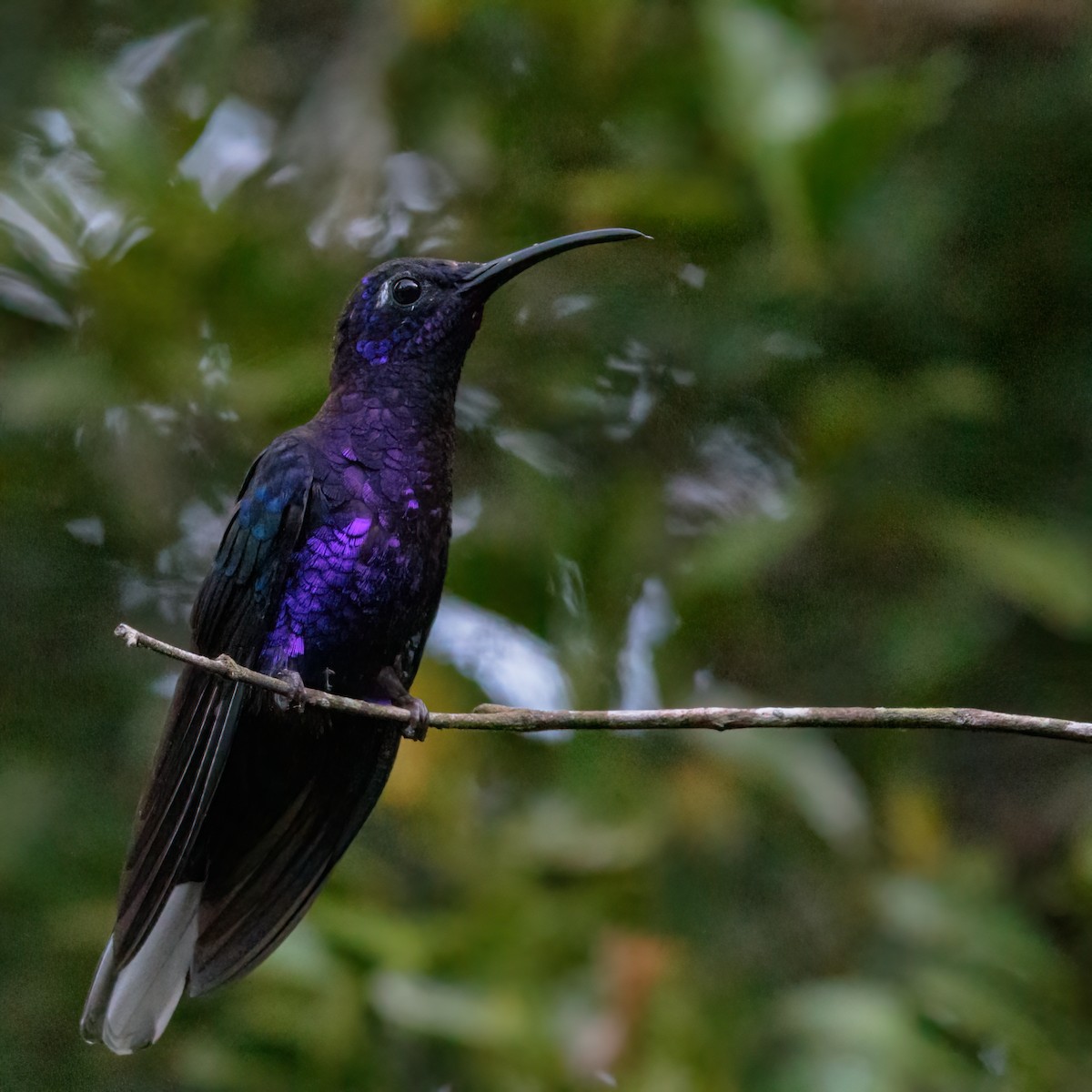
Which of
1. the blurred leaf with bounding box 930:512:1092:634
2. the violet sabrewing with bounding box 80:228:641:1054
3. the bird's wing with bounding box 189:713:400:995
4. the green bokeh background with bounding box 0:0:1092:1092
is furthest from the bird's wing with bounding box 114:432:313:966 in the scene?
the blurred leaf with bounding box 930:512:1092:634

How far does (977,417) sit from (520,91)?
1736 millimetres

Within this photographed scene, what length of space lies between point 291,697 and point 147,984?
0.69 m

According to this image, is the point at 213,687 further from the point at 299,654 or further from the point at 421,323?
the point at 421,323

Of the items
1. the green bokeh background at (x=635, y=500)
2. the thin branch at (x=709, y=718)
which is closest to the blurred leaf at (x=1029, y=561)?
the green bokeh background at (x=635, y=500)

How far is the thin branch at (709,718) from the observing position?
196cm

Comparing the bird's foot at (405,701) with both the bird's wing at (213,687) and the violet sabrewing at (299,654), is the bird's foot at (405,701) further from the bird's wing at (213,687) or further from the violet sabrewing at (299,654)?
the bird's wing at (213,687)

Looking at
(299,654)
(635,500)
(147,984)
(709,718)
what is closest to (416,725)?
(299,654)

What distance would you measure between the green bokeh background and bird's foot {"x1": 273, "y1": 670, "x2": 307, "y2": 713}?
1.33 metres

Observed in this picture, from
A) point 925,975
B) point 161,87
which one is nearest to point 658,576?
point 925,975

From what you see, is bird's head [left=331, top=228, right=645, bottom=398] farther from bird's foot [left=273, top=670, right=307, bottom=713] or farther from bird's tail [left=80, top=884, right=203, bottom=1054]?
bird's tail [left=80, top=884, right=203, bottom=1054]

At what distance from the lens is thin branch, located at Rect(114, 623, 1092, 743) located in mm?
1965

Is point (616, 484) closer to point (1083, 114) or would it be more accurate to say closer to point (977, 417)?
point (977, 417)

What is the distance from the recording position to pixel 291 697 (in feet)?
8.19

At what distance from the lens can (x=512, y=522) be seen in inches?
176
